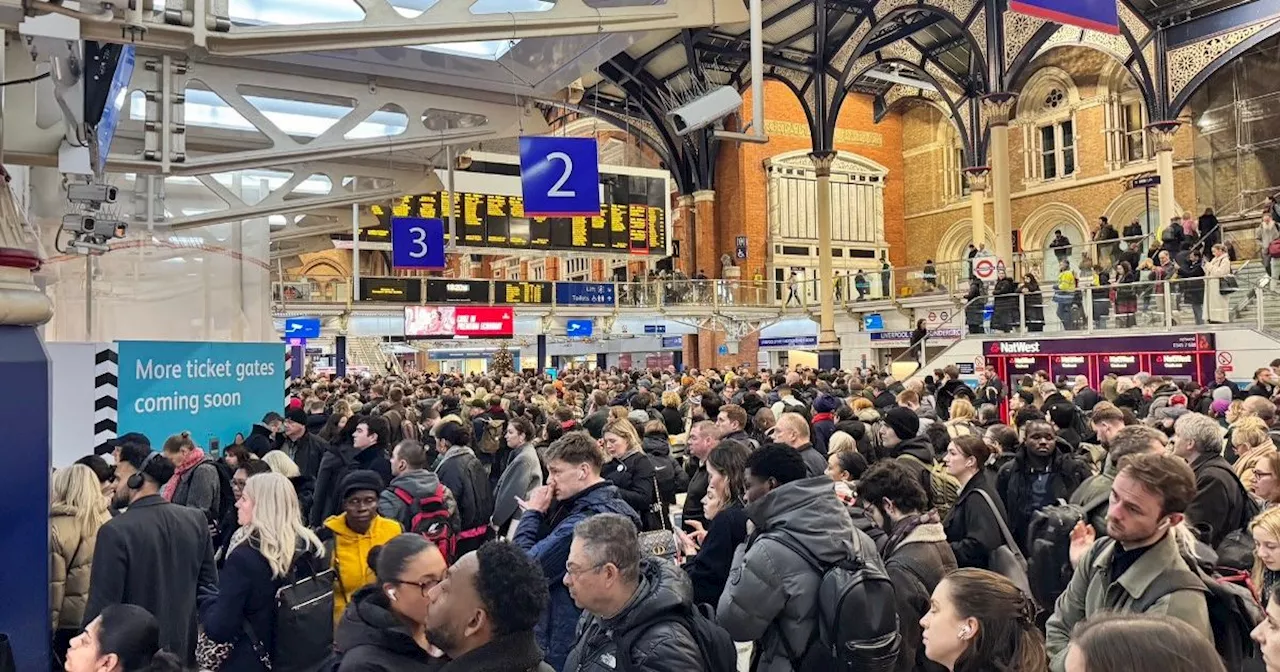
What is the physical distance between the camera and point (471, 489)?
5.85 m

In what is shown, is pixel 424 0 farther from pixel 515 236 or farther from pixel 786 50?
pixel 786 50

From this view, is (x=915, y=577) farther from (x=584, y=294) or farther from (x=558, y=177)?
(x=584, y=294)

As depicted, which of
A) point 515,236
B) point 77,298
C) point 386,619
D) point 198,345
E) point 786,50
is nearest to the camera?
point 386,619

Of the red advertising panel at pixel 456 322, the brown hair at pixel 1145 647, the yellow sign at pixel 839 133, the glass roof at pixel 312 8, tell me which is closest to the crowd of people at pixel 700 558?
the brown hair at pixel 1145 647

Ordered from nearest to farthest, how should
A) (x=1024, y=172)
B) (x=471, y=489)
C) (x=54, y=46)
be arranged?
(x=54, y=46), (x=471, y=489), (x=1024, y=172)

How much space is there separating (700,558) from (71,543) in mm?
2608

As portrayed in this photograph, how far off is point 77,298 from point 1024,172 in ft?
88.0

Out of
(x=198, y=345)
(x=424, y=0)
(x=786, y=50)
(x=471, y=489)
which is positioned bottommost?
(x=471, y=489)

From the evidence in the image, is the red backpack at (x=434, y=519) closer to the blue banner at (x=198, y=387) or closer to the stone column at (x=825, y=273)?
the blue banner at (x=198, y=387)

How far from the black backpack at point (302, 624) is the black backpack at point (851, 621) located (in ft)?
5.96

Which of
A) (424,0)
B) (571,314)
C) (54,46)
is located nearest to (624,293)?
(571,314)

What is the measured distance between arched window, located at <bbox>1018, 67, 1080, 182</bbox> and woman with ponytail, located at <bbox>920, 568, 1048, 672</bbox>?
28061 mm

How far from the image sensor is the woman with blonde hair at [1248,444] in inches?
179

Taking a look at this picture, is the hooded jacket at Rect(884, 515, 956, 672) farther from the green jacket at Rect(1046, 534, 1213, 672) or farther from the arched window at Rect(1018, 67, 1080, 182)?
the arched window at Rect(1018, 67, 1080, 182)
